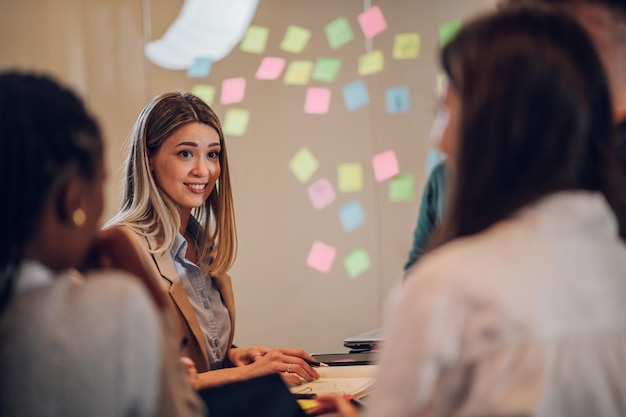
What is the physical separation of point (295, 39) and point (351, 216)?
0.89 meters

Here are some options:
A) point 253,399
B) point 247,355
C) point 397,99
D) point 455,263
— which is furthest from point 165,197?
point 397,99

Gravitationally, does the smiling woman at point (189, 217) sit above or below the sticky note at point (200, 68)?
below

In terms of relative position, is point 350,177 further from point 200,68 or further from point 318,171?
point 200,68

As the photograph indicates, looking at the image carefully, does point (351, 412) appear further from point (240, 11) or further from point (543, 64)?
point (240, 11)

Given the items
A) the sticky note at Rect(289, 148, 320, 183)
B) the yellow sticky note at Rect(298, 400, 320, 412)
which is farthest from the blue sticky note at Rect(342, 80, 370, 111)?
the yellow sticky note at Rect(298, 400, 320, 412)

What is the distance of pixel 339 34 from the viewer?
395 centimetres

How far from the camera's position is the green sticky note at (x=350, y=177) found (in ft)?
13.0

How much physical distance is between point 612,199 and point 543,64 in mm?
253

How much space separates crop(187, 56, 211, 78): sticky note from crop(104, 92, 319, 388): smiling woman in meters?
1.49

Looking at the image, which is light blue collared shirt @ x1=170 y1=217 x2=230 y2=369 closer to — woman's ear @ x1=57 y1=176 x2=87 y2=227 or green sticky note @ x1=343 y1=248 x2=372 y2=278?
woman's ear @ x1=57 y1=176 x2=87 y2=227

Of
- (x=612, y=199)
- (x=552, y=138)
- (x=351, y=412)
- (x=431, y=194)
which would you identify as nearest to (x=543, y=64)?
(x=552, y=138)

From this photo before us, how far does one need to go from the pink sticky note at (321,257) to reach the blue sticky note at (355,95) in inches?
26.5

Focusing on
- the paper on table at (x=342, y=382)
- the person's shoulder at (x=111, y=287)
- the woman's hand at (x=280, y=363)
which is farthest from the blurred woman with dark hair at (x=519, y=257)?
the woman's hand at (x=280, y=363)

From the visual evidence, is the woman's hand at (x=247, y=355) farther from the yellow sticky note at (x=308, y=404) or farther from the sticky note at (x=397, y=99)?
the sticky note at (x=397, y=99)
